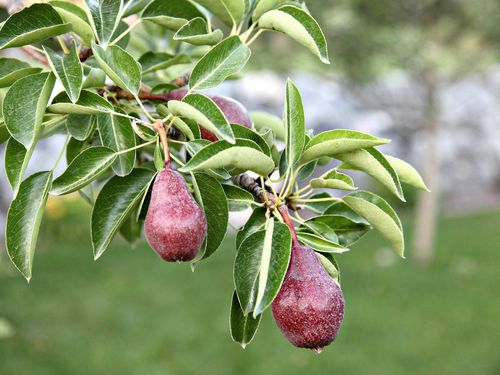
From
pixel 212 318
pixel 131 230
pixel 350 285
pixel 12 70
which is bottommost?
pixel 350 285

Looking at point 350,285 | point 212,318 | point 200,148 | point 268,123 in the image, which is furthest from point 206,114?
point 350,285

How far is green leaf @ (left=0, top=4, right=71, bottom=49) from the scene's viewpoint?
707mm

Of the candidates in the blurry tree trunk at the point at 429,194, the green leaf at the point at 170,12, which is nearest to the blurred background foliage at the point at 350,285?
the blurry tree trunk at the point at 429,194

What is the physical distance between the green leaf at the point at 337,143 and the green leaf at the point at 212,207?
12 cm

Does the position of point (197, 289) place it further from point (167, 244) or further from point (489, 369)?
point (167, 244)

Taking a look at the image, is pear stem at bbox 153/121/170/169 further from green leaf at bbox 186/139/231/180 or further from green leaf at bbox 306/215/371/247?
green leaf at bbox 306/215/371/247

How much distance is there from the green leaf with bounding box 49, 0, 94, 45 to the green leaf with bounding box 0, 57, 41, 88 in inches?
2.9

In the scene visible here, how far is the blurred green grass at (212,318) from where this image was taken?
147 inches

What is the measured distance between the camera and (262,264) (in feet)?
2.20

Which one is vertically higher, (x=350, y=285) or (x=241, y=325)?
(x=241, y=325)

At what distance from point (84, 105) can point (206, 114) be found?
Answer: 6.5 inches

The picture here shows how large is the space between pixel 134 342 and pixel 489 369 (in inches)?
86.5

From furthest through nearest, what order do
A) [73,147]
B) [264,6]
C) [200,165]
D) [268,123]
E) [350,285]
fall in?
1. [350,285]
2. [268,123]
3. [73,147]
4. [264,6]
5. [200,165]

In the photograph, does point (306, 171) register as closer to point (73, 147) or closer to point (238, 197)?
point (238, 197)
